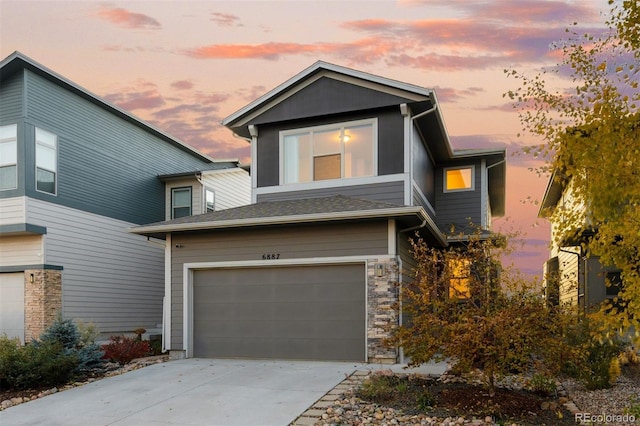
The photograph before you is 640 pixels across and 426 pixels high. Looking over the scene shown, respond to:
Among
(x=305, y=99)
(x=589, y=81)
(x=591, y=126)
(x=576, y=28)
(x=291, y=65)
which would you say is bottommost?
(x=591, y=126)

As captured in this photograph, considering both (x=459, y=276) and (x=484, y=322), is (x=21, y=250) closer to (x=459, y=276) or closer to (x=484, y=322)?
(x=459, y=276)

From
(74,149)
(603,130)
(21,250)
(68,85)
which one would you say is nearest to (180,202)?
(74,149)

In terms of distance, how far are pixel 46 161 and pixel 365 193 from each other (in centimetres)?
913

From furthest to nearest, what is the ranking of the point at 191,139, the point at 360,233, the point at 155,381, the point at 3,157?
the point at 191,139, the point at 3,157, the point at 360,233, the point at 155,381

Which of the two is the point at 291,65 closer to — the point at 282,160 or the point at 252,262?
the point at 282,160

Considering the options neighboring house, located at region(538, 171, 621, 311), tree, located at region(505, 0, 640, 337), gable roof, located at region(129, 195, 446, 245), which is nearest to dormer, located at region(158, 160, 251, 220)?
gable roof, located at region(129, 195, 446, 245)

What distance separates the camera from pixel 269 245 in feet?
39.3

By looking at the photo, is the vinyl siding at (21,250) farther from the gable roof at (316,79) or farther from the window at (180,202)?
the gable roof at (316,79)

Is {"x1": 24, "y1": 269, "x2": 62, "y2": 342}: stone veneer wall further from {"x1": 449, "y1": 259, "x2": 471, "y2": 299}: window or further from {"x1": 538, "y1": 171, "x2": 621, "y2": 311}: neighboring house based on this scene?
{"x1": 538, "y1": 171, "x2": 621, "y2": 311}: neighboring house

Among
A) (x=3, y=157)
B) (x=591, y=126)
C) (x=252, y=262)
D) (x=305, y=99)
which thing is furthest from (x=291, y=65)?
(x=591, y=126)

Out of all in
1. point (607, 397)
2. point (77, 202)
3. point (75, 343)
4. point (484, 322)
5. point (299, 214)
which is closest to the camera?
point (484, 322)

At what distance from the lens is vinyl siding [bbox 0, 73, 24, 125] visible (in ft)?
46.5

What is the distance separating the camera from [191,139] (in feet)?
76.2

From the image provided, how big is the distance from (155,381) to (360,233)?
498 centimetres
